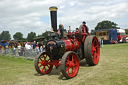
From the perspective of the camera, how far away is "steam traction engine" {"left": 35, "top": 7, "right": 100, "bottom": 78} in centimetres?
484

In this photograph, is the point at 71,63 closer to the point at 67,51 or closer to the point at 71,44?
the point at 67,51

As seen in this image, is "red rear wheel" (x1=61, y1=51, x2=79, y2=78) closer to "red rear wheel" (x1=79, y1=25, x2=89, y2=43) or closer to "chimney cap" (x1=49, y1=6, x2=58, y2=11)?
"red rear wheel" (x1=79, y1=25, x2=89, y2=43)

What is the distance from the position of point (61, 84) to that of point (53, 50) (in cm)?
146

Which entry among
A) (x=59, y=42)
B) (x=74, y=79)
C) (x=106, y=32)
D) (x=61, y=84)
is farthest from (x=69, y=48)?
(x=106, y=32)

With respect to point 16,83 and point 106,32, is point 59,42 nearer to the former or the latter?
point 16,83

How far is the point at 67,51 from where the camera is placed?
18.4 ft

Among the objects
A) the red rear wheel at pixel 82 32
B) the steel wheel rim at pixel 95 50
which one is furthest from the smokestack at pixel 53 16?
the steel wheel rim at pixel 95 50

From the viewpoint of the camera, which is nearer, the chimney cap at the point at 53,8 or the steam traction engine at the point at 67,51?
the steam traction engine at the point at 67,51

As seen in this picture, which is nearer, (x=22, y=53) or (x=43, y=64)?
(x=43, y=64)

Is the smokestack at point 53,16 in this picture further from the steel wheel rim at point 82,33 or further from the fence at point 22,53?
the fence at point 22,53

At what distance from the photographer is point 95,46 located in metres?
7.22

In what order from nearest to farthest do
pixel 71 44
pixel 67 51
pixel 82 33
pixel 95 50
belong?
pixel 67 51
pixel 71 44
pixel 82 33
pixel 95 50

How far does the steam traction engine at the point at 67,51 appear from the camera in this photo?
4.84 meters

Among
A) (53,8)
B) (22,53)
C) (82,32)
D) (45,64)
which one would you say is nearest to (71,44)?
(82,32)
